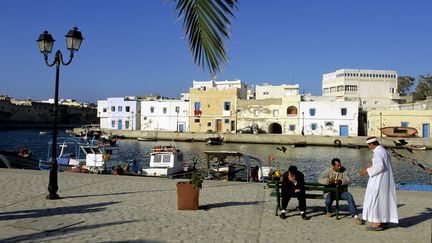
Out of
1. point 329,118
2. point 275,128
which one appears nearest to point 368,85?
point 329,118

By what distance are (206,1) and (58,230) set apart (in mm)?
5368

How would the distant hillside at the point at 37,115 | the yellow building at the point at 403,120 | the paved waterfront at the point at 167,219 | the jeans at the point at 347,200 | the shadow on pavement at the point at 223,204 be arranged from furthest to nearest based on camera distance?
the distant hillside at the point at 37,115 < the yellow building at the point at 403,120 < the shadow on pavement at the point at 223,204 < the jeans at the point at 347,200 < the paved waterfront at the point at 167,219

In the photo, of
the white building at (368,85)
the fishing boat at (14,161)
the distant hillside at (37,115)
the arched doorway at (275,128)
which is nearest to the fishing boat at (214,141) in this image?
the arched doorway at (275,128)

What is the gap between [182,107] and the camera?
6862cm

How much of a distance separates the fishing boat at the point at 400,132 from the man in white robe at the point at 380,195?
53071mm

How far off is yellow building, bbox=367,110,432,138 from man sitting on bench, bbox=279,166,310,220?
54.3 metres

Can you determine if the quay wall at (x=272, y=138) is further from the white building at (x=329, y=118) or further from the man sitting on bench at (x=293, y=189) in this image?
the man sitting on bench at (x=293, y=189)

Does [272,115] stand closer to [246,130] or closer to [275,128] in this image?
[275,128]

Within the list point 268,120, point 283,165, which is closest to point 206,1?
point 283,165

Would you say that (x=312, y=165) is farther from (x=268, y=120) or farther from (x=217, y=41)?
(x=217, y=41)

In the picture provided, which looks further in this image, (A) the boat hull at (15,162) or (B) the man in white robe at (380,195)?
(A) the boat hull at (15,162)

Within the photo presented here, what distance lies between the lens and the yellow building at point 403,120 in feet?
190

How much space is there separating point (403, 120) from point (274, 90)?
25.5 meters

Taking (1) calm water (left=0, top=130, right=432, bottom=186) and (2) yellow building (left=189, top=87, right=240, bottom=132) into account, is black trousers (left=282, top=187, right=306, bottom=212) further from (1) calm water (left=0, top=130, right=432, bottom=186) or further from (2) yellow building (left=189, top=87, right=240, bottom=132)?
(2) yellow building (left=189, top=87, right=240, bottom=132)
